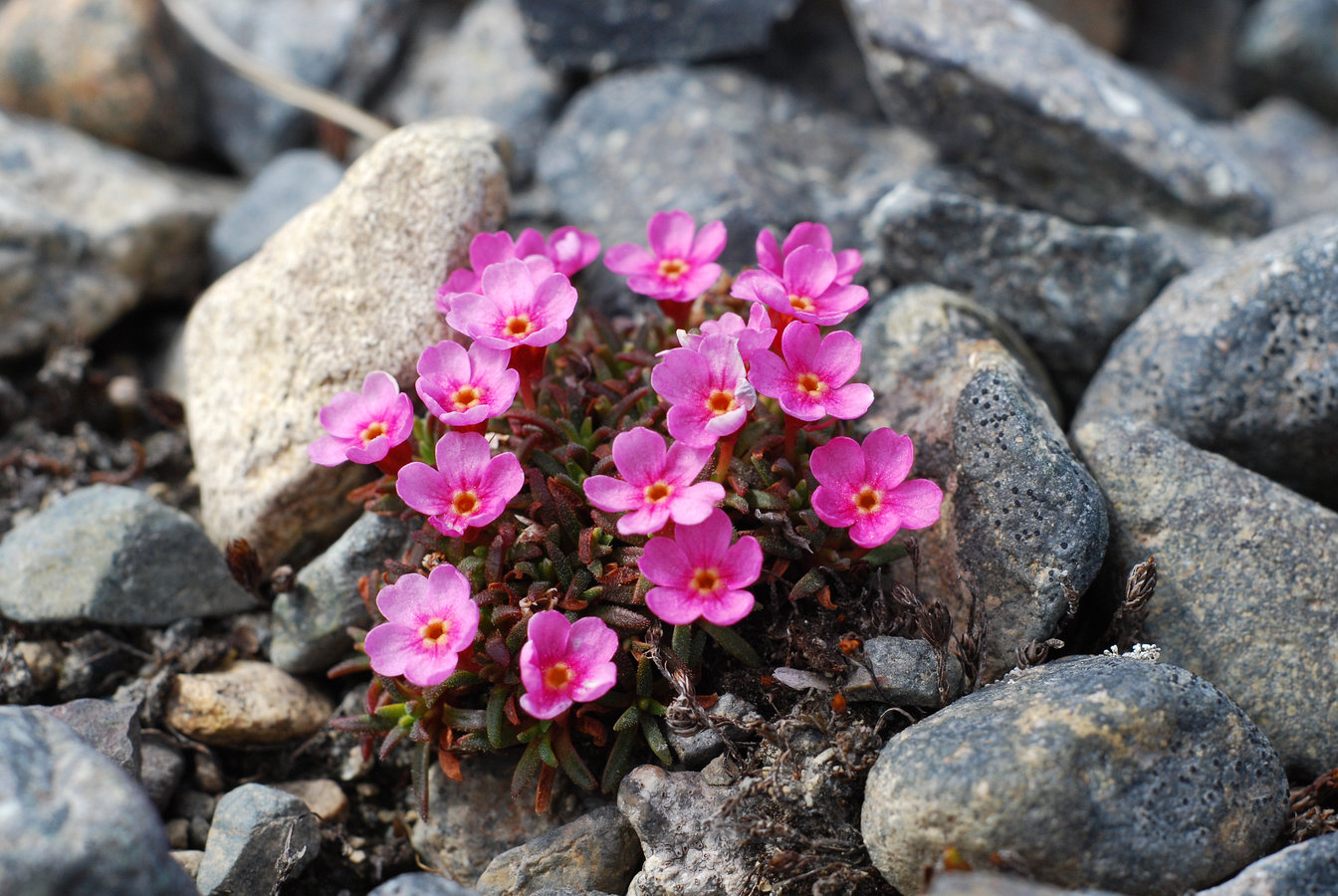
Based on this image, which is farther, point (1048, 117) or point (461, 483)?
point (1048, 117)

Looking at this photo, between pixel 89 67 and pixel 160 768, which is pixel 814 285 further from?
pixel 89 67

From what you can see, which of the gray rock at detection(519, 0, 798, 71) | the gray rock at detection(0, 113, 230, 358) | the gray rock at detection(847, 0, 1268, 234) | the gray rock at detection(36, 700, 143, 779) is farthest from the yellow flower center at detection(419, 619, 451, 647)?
the gray rock at detection(519, 0, 798, 71)

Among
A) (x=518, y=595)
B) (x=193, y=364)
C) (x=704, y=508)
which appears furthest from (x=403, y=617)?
(x=193, y=364)

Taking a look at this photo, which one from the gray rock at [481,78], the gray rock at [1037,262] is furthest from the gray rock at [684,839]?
the gray rock at [481,78]

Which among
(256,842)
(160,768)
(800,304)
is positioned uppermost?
(800,304)

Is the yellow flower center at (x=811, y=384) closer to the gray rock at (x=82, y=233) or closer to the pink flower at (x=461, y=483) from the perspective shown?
the pink flower at (x=461, y=483)

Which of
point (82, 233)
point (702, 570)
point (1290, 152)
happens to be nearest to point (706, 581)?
point (702, 570)

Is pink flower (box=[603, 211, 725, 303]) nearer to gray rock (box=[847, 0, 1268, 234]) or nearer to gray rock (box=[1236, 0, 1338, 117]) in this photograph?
gray rock (box=[847, 0, 1268, 234])

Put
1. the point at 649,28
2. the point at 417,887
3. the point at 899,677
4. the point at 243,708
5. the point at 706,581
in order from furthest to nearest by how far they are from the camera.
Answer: the point at 649,28
the point at 243,708
the point at 899,677
the point at 706,581
the point at 417,887
